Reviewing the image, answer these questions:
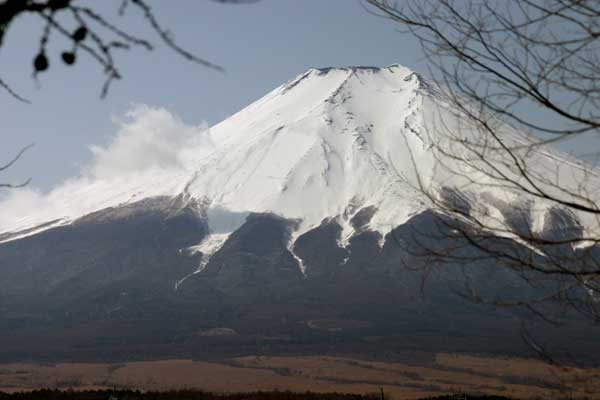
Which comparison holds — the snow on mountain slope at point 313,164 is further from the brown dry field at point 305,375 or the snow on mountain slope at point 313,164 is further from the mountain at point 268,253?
the brown dry field at point 305,375

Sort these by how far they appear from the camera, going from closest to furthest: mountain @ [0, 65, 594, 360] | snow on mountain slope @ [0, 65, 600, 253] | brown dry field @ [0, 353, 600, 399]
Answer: brown dry field @ [0, 353, 600, 399], mountain @ [0, 65, 594, 360], snow on mountain slope @ [0, 65, 600, 253]

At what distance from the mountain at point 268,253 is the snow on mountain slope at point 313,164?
0.34m

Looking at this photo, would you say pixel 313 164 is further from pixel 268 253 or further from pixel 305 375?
pixel 305 375

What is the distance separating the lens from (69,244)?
438ft

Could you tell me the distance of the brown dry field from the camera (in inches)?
2112

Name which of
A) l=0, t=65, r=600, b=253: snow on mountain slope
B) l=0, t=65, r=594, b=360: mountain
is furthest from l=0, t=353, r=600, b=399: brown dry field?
l=0, t=65, r=600, b=253: snow on mountain slope

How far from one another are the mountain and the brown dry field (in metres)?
6.71

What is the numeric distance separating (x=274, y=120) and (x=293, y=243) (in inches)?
1898

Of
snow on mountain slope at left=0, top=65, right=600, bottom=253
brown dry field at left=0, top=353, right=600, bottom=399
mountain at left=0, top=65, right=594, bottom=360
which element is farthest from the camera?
snow on mountain slope at left=0, top=65, right=600, bottom=253

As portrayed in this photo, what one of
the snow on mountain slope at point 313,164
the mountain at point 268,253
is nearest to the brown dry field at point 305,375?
the mountain at point 268,253

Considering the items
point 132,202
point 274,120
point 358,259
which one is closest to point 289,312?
point 358,259

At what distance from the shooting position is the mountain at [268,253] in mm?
90562

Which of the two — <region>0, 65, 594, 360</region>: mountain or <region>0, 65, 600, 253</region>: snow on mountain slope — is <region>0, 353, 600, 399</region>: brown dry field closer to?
<region>0, 65, 594, 360</region>: mountain

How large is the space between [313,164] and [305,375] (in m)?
97.3
